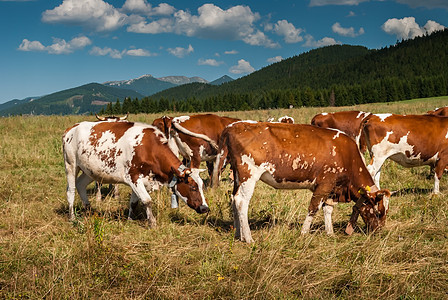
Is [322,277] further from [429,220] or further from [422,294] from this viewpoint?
[429,220]

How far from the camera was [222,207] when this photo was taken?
7.64m

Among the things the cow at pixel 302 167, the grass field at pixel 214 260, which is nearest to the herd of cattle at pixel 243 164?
the cow at pixel 302 167

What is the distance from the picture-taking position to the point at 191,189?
6.48 m

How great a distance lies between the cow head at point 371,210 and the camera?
595 centimetres

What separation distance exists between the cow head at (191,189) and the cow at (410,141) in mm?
5025

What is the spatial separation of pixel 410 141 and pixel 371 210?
3888mm

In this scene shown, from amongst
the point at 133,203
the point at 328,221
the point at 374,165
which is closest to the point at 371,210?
the point at 328,221

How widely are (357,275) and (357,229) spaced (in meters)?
2.40

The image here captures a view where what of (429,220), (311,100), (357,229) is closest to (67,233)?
(357,229)

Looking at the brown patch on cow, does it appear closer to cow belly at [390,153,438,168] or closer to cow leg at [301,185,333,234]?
cow leg at [301,185,333,234]

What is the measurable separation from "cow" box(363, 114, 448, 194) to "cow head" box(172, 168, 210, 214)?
5025 mm

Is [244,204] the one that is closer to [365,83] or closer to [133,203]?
[133,203]

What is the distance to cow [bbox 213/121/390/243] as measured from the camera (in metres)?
5.78

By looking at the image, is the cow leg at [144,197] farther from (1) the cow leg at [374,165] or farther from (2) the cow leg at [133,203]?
(1) the cow leg at [374,165]
